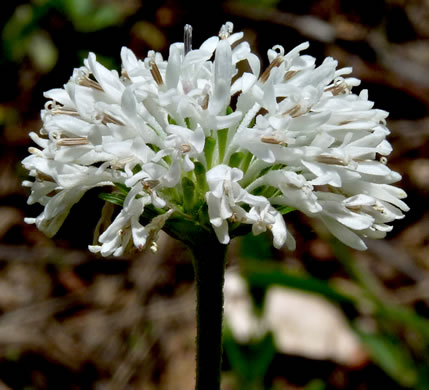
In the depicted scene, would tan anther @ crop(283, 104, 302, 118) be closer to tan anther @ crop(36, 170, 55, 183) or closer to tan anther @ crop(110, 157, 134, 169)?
tan anther @ crop(110, 157, 134, 169)

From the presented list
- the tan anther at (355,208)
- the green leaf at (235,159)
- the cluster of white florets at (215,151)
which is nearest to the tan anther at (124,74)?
the cluster of white florets at (215,151)

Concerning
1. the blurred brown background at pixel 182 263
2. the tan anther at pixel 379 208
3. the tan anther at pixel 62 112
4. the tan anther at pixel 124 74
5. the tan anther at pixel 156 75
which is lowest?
the blurred brown background at pixel 182 263

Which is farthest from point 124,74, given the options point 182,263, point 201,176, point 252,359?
point 182,263

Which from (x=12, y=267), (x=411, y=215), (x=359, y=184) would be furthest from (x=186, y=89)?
(x=411, y=215)

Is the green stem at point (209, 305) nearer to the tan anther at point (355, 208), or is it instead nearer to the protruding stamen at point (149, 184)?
the protruding stamen at point (149, 184)

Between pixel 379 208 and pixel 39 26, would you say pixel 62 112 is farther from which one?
pixel 39 26

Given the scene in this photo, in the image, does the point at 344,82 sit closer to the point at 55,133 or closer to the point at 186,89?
the point at 186,89
